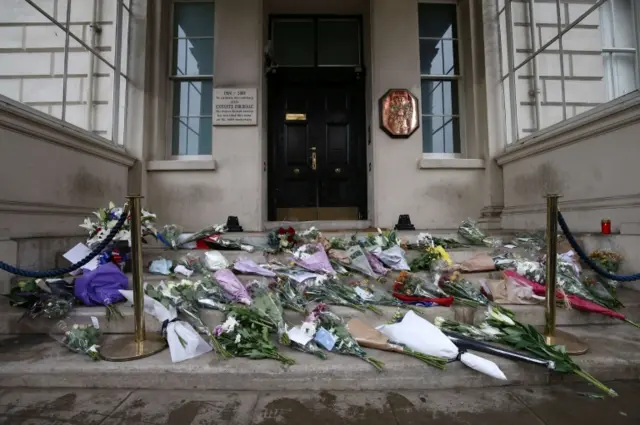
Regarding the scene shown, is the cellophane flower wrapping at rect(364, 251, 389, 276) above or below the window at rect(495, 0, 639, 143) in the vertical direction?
below

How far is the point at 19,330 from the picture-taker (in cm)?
261

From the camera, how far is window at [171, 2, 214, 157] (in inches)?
234

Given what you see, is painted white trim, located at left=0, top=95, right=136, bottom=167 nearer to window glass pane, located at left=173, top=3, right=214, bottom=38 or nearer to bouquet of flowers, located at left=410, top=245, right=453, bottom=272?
window glass pane, located at left=173, top=3, right=214, bottom=38

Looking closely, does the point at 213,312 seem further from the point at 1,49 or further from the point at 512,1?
the point at 512,1

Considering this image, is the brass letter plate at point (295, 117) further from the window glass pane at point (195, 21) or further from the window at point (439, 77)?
the window at point (439, 77)

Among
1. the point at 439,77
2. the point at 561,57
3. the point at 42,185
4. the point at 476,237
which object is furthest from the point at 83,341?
the point at 439,77

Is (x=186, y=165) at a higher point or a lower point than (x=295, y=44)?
lower

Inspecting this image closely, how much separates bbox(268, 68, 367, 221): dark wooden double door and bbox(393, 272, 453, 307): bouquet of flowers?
3.49m

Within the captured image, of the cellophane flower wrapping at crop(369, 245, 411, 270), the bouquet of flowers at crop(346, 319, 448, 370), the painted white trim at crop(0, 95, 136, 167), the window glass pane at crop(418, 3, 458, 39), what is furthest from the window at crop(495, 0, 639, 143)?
the painted white trim at crop(0, 95, 136, 167)

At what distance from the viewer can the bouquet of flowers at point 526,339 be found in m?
1.93

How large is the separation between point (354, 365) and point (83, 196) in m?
4.04

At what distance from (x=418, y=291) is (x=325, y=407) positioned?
1.47 m

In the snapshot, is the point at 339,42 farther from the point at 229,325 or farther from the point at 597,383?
the point at 597,383

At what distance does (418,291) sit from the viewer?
→ 2930 millimetres
